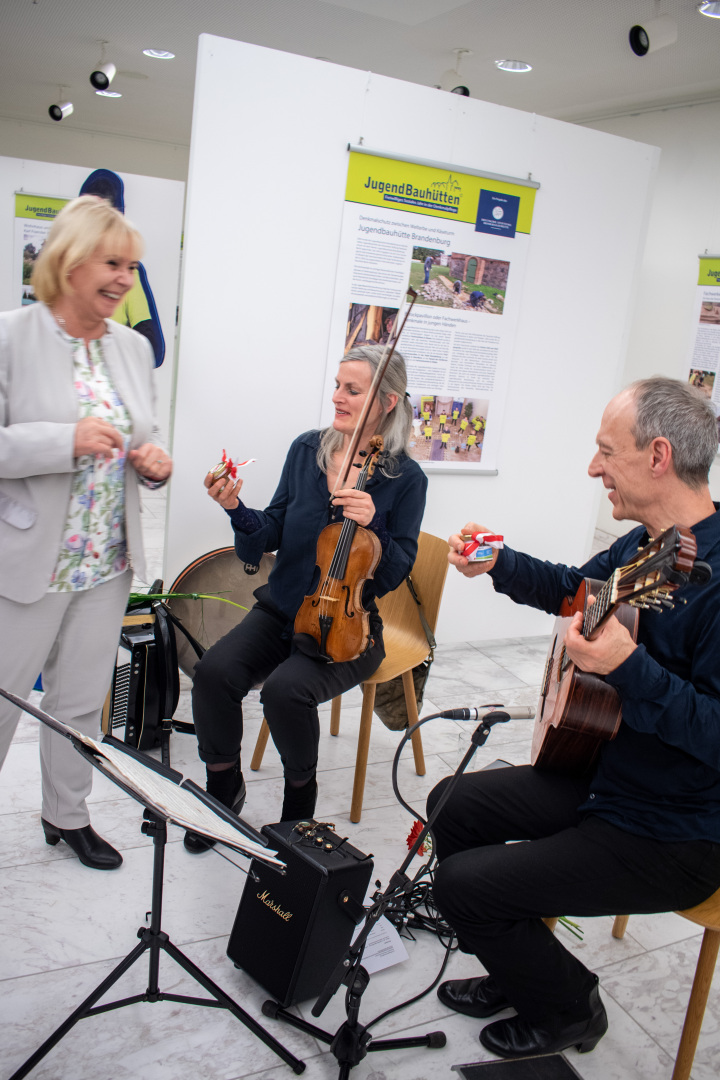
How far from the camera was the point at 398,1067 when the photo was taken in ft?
5.63

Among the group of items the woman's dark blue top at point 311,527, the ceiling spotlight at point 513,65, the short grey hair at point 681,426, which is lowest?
the woman's dark blue top at point 311,527

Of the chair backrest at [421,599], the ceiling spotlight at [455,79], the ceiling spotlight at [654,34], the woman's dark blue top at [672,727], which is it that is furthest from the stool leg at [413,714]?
the ceiling spotlight at [455,79]

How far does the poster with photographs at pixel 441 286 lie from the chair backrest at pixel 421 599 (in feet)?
2.57

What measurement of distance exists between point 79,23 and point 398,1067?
681 cm

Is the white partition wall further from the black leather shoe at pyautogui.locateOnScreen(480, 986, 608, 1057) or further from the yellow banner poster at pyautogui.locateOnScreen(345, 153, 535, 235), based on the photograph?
the black leather shoe at pyautogui.locateOnScreen(480, 986, 608, 1057)

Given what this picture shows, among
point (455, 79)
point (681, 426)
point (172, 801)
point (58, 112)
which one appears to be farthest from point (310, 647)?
point (58, 112)

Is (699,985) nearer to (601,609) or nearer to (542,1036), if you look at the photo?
A: (542,1036)

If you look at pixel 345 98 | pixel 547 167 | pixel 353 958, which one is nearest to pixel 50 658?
pixel 353 958

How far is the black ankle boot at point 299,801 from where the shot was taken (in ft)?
7.48

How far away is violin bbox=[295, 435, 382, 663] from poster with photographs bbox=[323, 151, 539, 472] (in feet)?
4.00

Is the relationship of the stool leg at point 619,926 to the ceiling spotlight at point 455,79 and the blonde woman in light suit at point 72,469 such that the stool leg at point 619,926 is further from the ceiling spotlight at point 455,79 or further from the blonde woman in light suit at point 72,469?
the ceiling spotlight at point 455,79

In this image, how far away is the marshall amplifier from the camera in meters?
1.75

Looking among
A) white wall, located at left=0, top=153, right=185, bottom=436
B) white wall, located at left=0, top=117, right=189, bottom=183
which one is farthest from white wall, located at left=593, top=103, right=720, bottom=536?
white wall, located at left=0, top=117, right=189, bottom=183

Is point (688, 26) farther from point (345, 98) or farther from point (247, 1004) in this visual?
point (247, 1004)
